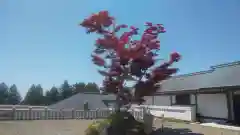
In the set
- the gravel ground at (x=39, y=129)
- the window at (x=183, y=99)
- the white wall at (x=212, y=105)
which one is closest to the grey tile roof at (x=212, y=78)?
the window at (x=183, y=99)

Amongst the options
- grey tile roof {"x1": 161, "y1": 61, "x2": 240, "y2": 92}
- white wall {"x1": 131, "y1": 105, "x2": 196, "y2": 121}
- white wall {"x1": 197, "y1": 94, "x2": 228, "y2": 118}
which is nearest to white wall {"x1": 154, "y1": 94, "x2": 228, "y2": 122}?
white wall {"x1": 197, "y1": 94, "x2": 228, "y2": 118}

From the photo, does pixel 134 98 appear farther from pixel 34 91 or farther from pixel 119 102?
pixel 34 91

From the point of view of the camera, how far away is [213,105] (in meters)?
17.8

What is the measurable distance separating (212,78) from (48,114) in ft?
40.8

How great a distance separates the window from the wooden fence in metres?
5.02

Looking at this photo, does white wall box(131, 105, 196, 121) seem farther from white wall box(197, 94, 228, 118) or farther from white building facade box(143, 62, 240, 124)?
white wall box(197, 94, 228, 118)

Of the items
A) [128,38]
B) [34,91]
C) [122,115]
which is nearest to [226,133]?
[122,115]

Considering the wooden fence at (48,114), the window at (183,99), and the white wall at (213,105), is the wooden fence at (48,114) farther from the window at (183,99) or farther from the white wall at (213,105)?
the window at (183,99)

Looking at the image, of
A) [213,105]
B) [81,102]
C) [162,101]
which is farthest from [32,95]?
[213,105]

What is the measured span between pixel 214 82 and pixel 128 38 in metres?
9.36

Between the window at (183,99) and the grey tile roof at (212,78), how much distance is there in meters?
0.93

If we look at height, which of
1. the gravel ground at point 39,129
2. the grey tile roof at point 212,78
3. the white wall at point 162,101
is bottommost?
the gravel ground at point 39,129

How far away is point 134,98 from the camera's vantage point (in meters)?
10.6

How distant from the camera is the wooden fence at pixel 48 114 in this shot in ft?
54.0
